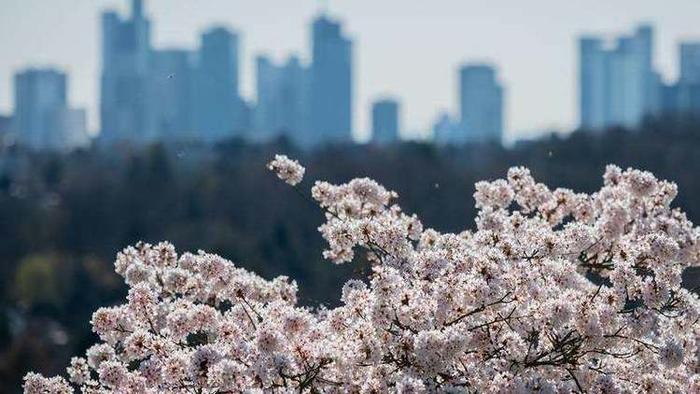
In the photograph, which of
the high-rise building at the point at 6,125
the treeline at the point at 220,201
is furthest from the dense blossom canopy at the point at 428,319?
the high-rise building at the point at 6,125

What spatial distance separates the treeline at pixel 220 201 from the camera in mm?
76250

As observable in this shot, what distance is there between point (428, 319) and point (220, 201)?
295 feet

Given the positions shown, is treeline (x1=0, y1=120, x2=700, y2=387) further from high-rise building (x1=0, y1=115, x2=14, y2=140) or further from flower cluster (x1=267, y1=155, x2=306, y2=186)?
high-rise building (x1=0, y1=115, x2=14, y2=140)

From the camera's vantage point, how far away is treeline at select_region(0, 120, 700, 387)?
76.2 meters

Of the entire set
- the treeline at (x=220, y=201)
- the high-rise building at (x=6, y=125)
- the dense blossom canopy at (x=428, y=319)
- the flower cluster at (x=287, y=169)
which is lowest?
the dense blossom canopy at (x=428, y=319)

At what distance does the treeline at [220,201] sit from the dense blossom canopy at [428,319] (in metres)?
51.7

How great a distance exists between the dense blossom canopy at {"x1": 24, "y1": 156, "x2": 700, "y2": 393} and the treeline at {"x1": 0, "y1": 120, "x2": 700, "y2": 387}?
5166 cm

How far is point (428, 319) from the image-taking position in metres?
7.15

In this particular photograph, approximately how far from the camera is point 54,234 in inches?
3829

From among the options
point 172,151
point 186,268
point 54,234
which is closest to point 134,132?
point 172,151

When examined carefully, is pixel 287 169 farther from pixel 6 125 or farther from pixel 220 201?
pixel 6 125

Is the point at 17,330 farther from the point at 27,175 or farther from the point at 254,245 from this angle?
the point at 27,175

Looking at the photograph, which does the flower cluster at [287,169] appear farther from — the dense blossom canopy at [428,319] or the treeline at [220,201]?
the treeline at [220,201]

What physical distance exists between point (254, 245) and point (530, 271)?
2906 inches
